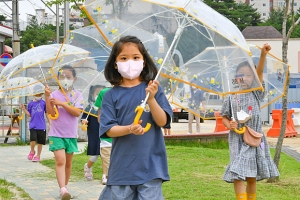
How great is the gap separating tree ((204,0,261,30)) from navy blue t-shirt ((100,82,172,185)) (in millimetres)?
62057

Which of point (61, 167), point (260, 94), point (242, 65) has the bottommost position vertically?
point (61, 167)

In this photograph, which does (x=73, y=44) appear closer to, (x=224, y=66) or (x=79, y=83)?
(x=79, y=83)

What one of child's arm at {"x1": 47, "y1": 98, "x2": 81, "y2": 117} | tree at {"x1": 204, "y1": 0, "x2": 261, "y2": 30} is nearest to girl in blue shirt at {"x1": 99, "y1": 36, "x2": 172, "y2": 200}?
child's arm at {"x1": 47, "y1": 98, "x2": 81, "y2": 117}

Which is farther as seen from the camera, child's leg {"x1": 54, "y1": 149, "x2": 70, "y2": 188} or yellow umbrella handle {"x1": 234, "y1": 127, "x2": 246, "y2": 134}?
child's leg {"x1": 54, "y1": 149, "x2": 70, "y2": 188}

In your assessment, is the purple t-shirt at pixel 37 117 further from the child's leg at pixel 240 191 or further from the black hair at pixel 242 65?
the black hair at pixel 242 65

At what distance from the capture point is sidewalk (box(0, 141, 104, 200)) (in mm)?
8032

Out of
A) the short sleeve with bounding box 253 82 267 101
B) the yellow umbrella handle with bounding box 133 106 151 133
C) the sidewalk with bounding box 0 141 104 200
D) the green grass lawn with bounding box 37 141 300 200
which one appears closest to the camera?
the yellow umbrella handle with bounding box 133 106 151 133

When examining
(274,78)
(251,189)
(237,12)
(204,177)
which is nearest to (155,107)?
(251,189)

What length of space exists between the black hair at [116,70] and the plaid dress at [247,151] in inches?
78.5

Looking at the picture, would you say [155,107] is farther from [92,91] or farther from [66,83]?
[92,91]

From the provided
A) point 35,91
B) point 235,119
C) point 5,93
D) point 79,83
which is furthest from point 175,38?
point 5,93

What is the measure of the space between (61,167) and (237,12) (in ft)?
220

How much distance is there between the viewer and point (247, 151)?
20.7 ft

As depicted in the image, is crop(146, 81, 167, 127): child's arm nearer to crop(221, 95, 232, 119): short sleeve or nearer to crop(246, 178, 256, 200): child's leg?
crop(221, 95, 232, 119): short sleeve
